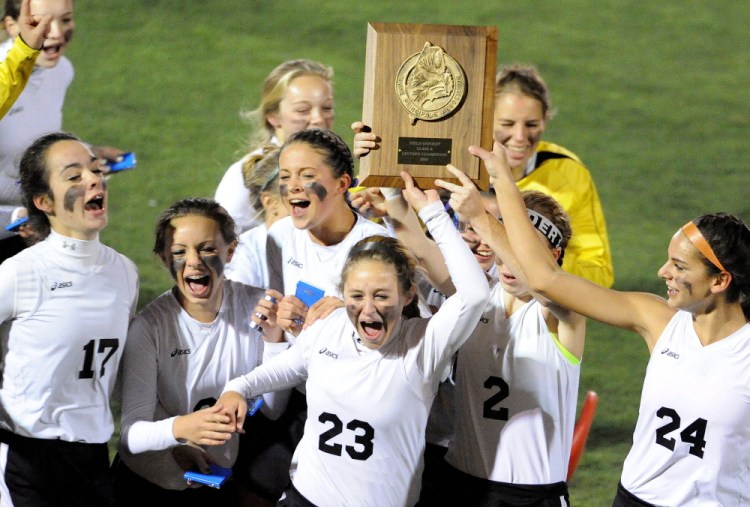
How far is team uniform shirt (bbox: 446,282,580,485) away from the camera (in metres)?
3.86

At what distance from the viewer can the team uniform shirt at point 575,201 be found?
538 centimetres

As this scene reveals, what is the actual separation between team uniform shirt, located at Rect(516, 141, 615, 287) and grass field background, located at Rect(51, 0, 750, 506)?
195 centimetres

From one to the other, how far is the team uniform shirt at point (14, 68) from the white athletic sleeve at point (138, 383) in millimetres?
973

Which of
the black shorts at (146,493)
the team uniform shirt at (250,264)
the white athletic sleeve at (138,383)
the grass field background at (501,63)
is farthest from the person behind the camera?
the grass field background at (501,63)

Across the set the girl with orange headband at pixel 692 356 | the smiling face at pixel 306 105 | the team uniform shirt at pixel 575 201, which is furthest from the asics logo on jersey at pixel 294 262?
the team uniform shirt at pixel 575 201

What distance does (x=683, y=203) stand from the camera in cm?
877

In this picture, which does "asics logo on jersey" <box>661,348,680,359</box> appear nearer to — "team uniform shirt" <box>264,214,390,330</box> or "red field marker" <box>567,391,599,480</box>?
"team uniform shirt" <box>264,214,390,330</box>

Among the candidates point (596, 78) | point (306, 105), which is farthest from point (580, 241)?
point (596, 78)

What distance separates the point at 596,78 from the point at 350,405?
7100mm

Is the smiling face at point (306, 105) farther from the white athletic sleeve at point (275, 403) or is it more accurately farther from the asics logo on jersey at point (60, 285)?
the asics logo on jersey at point (60, 285)

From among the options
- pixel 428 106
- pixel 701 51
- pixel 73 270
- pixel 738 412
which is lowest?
pixel 738 412

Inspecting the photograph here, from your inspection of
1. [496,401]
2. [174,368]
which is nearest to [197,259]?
[174,368]

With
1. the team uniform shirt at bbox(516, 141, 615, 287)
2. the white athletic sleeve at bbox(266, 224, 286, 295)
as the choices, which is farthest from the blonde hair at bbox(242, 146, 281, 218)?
the team uniform shirt at bbox(516, 141, 615, 287)

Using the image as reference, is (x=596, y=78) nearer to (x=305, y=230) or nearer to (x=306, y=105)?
(x=306, y=105)
